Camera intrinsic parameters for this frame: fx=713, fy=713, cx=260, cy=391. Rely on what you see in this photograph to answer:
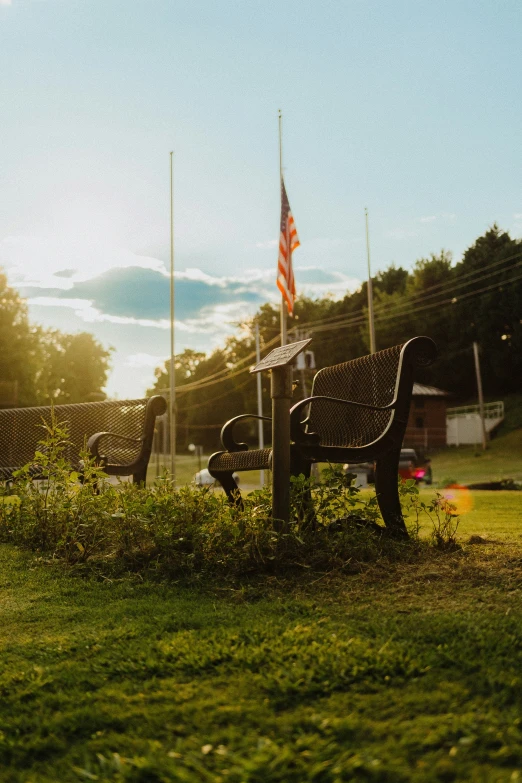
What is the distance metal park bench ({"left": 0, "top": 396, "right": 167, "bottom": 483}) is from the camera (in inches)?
231

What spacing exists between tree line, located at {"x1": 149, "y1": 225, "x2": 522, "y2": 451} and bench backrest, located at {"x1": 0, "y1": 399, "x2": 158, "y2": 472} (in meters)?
37.2

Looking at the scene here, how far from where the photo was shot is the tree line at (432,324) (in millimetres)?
53438

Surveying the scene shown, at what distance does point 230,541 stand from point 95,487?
1576 mm

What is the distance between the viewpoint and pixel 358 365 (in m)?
4.94

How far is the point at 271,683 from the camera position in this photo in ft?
6.40

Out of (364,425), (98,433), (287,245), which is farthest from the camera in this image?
(287,245)

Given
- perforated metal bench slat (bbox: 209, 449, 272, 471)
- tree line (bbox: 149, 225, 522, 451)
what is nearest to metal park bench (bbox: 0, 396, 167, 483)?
perforated metal bench slat (bbox: 209, 449, 272, 471)

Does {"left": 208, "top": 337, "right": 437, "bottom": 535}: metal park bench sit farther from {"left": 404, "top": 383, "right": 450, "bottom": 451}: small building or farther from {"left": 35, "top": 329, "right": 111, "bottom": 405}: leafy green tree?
{"left": 404, "top": 383, "right": 450, "bottom": 451}: small building

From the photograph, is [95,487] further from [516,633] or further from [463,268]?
[463,268]

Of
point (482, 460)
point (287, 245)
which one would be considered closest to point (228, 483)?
point (287, 245)

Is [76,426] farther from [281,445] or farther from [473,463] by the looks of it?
[473,463]

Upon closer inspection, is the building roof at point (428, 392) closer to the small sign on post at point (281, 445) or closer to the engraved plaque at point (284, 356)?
the engraved plaque at point (284, 356)

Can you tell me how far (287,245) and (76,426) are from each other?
24.6 ft

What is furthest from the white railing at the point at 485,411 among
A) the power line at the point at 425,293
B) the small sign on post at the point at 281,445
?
the small sign on post at the point at 281,445
